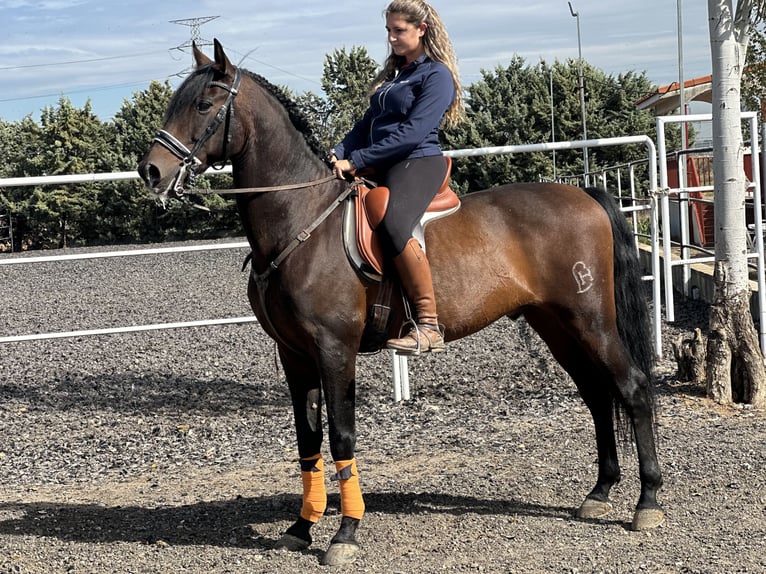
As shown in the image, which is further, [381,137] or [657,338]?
[657,338]

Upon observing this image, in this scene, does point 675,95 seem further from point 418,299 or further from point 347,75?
point 418,299

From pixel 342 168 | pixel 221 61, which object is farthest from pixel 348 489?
pixel 221 61

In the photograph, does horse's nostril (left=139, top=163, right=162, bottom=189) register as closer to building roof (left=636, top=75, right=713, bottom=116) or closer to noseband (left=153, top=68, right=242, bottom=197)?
noseband (left=153, top=68, right=242, bottom=197)

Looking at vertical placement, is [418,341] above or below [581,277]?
below

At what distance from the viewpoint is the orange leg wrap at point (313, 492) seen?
4.35 meters

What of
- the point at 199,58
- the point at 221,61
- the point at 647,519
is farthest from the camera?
the point at 647,519

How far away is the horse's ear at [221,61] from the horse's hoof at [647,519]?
2.88m

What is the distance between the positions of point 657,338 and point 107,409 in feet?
15.6

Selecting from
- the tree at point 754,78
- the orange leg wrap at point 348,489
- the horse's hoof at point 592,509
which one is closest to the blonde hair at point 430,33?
the orange leg wrap at point 348,489

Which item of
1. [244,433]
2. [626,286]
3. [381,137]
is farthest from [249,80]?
[244,433]

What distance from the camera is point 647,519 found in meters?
4.35

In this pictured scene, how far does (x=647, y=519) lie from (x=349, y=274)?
6.23 feet

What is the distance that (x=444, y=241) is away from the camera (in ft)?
14.2

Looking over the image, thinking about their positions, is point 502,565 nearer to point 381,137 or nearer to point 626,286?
point 626,286
